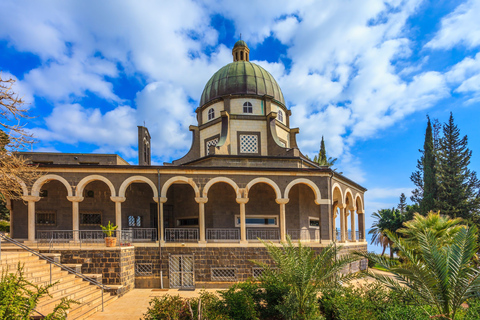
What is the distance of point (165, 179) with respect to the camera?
17.1 meters

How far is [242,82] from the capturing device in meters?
23.7

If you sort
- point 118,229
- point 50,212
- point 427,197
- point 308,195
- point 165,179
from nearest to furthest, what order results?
point 118,229, point 165,179, point 50,212, point 308,195, point 427,197

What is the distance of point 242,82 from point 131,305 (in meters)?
16.9

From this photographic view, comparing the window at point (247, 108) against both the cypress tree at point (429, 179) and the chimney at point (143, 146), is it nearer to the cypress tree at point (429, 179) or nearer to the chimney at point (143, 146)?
the chimney at point (143, 146)

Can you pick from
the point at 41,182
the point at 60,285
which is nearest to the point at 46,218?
the point at 41,182

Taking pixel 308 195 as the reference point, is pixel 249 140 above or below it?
above

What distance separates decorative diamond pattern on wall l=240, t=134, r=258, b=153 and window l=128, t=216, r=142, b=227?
27.4ft

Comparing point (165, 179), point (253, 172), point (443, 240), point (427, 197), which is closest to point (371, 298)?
point (443, 240)

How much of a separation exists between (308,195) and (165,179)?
931 centimetres

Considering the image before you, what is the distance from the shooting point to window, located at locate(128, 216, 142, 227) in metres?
19.5

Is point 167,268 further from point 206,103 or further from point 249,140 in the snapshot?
point 206,103

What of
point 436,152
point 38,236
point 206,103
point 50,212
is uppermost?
point 206,103

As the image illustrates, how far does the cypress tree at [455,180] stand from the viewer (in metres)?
30.9

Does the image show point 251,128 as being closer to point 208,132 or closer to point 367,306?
point 208,132
